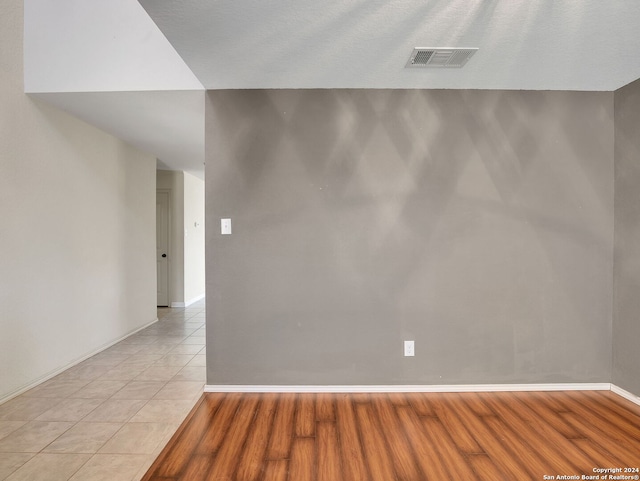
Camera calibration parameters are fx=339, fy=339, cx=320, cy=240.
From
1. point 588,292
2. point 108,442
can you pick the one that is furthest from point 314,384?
point 588,292

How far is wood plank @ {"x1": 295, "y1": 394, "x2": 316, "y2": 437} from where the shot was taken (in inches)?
88.4

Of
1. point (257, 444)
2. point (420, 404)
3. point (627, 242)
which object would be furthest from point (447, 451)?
point (627, 242)

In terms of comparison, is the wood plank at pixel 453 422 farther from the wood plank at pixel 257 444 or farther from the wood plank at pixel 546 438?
the wood plank at pixel 257 444

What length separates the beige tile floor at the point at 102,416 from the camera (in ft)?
6.36

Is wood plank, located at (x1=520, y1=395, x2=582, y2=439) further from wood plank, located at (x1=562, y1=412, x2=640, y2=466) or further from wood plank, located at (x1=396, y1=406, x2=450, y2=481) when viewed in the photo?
wood plank, located at (x1=396, y1=406, x2=450, y2=481)

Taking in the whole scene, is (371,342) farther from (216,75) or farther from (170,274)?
(170,274)

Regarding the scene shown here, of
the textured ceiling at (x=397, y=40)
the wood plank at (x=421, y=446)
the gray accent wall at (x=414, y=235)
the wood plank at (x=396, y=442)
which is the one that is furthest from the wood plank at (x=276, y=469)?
the textured ceiling at (x=397, y=40)

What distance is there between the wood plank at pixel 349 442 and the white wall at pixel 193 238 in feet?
15.8

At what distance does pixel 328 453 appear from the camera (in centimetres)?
202

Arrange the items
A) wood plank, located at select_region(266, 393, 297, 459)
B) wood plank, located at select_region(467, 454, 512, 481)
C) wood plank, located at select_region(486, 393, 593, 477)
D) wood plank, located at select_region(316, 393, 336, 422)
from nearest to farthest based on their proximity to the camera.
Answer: wood plank, located at select_region(467, 454, 512, 481) → wood plank, located at select_region(486, 393, 593, 477) → wood plank, located at select_region(266, 393, 297, 459) → wood plank, located at select_region(316, 393, 336, 422)

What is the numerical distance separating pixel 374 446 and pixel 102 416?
196cm

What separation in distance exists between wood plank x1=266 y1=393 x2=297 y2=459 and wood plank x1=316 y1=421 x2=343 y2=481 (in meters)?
0.19

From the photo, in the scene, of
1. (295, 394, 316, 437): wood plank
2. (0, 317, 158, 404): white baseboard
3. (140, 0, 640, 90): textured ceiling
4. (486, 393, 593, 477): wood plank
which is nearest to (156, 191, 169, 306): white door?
(0, 317, 158, 404): white baseboard

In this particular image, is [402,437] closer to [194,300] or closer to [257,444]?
[257,444]
